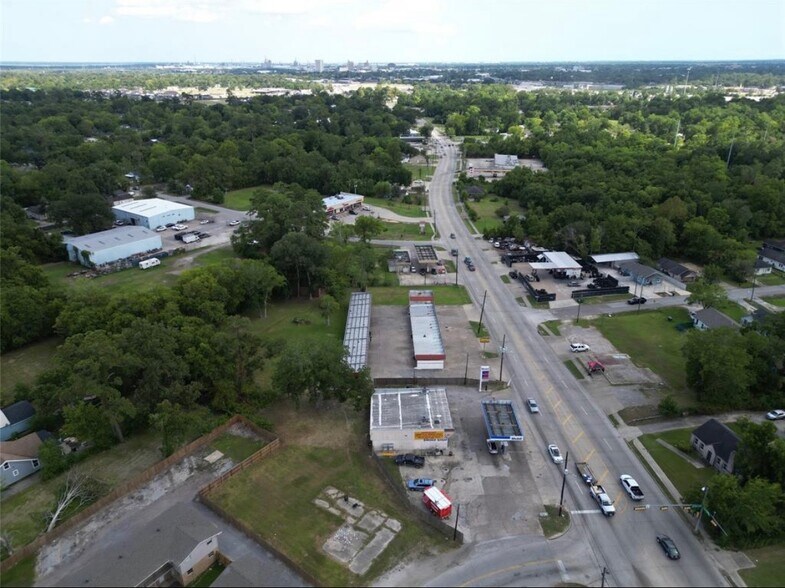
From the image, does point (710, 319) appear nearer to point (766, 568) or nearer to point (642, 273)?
point (642, 273)

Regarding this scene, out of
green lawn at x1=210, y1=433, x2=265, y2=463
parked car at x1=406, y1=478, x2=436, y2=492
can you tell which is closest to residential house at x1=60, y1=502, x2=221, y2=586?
green lawn at x1=210, y1=433, x2=265, y2=463

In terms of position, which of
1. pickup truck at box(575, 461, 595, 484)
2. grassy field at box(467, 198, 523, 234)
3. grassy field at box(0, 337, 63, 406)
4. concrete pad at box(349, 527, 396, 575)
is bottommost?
grassy field at box(0, 337, 63, 406)

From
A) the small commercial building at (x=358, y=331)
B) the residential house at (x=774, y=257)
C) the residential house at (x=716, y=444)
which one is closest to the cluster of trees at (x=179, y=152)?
the small commercial building at (x=358, y=331)

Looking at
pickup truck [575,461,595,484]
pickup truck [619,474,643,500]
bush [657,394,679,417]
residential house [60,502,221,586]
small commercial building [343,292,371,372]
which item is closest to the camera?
residential house [60,502,221,586]

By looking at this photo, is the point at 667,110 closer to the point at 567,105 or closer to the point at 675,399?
the point at 567,105

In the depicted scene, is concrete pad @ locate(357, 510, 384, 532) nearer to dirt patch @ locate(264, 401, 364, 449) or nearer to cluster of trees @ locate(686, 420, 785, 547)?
dirt patch @ locate(264, 401, 364, 449)

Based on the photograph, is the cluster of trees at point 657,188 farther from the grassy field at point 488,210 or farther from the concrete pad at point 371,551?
the concrete pad at point 371,551

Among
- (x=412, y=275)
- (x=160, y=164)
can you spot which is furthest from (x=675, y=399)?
(x=160, y=164)

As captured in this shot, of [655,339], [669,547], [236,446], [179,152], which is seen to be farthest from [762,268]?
[179,152]
